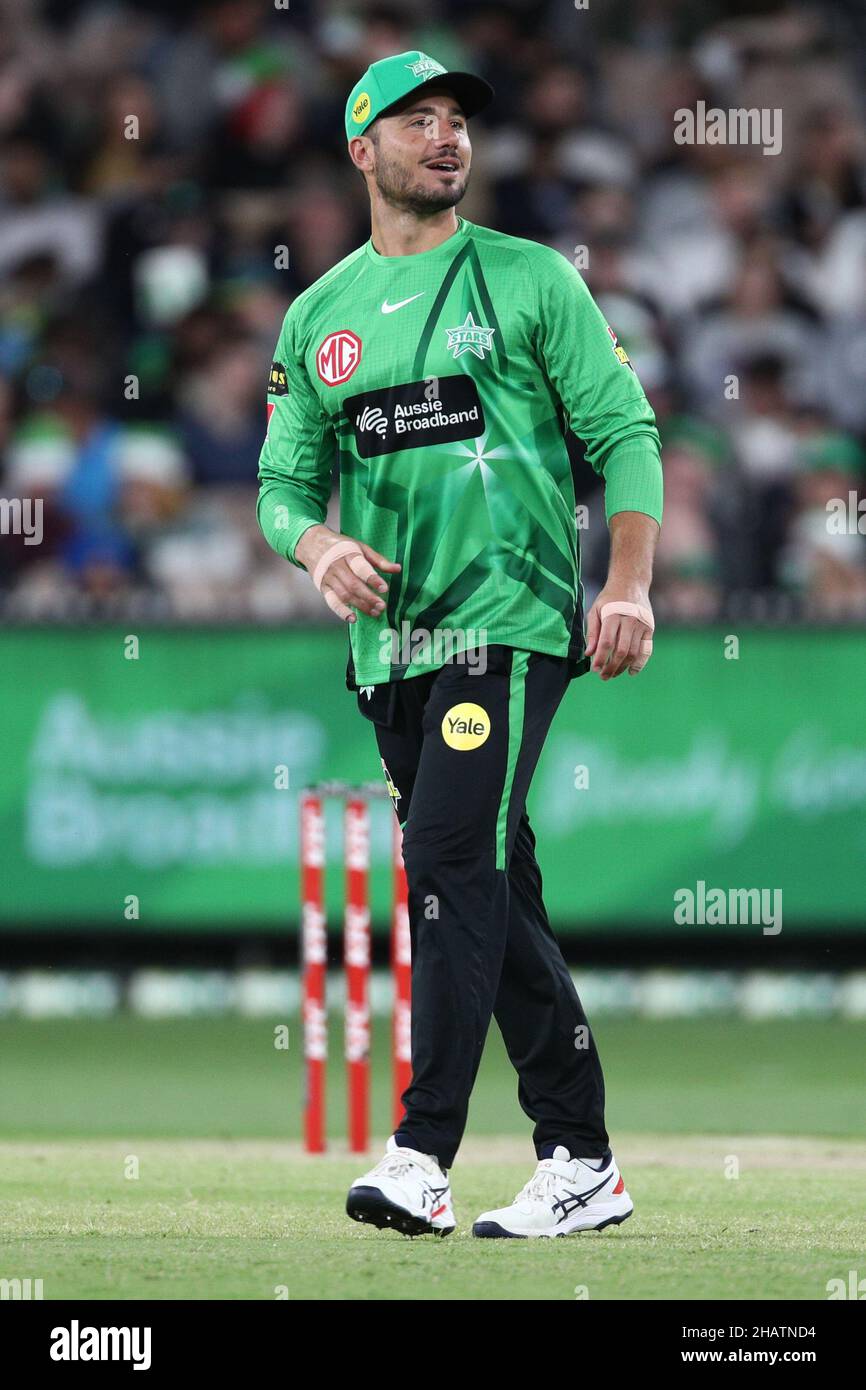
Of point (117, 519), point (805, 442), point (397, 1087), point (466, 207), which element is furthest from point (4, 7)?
point (397, 1087)

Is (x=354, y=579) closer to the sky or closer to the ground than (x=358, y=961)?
closer to the sky

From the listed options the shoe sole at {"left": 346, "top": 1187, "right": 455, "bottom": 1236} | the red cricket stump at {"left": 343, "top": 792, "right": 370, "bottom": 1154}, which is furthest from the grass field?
the red cricket stump at {"left": 343, "top": 792, "right": 370, "bottom": 1154}

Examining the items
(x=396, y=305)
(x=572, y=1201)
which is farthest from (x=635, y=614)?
(x=572, y=1201)

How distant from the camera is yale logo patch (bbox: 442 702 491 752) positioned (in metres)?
5.32

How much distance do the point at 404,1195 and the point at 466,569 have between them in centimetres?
137

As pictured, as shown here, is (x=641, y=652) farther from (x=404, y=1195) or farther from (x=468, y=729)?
(x=404, y=1195)

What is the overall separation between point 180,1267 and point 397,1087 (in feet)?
10.3

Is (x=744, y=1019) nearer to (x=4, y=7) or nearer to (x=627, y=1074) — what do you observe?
(x=627, y=1074)

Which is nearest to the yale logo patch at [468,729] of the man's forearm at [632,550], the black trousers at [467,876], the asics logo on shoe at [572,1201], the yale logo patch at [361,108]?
the black trousers at [467,876]

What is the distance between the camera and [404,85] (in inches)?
216

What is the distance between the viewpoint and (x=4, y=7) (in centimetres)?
1633

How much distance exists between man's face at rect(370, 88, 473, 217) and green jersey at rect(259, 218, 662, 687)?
0.13 m

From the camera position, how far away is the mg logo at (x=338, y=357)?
5.52 metres

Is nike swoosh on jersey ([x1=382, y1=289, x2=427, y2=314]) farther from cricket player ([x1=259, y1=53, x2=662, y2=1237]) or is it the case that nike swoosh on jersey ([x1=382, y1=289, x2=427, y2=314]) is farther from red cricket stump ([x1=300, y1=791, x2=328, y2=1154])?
red cricket stump ([x1=300, y1=791, x2=328, y2=1154])
